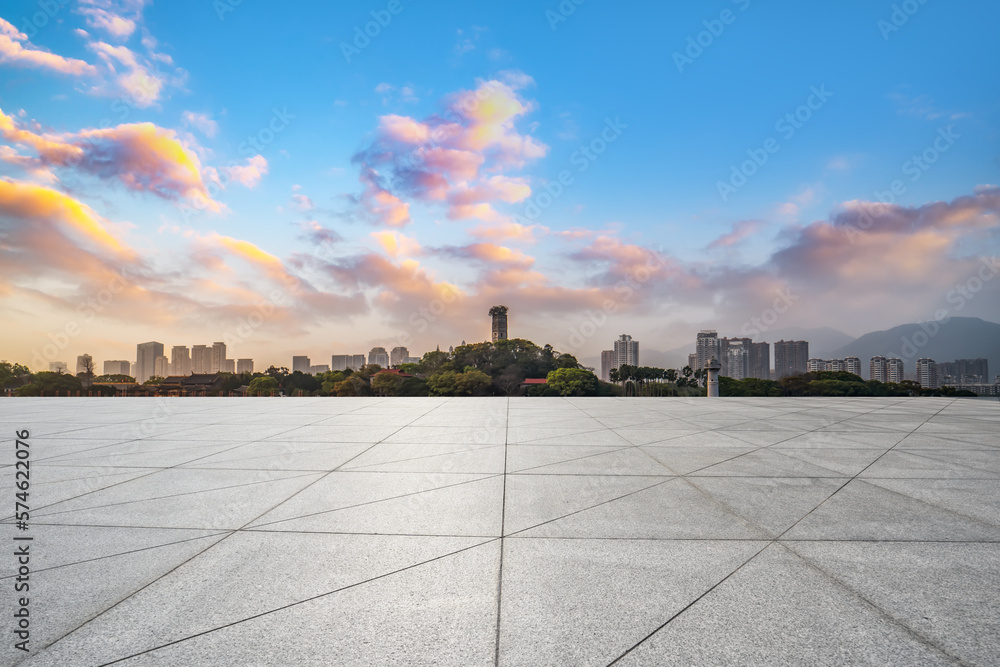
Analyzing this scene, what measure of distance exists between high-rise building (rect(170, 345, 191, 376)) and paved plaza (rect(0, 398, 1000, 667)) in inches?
4495

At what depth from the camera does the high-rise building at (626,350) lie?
166125mm

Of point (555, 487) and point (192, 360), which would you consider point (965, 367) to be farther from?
point (192, 360)

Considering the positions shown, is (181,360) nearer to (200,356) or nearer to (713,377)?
(200,356)

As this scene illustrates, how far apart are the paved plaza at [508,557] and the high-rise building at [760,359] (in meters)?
155

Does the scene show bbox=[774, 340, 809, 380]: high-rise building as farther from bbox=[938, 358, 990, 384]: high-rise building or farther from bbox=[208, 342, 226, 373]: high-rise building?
bbox=[208, 342, 226, 373]: high-rise building

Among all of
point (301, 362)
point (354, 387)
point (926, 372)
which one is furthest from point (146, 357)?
point (926, 372)

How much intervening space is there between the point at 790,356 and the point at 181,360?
17220 centimetres

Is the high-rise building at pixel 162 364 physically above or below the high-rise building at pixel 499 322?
below

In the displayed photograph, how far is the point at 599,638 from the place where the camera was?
233cm

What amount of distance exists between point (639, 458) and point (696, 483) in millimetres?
1393

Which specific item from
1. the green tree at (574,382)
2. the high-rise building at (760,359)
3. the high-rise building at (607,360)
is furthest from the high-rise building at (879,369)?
the green tree at (574,382)

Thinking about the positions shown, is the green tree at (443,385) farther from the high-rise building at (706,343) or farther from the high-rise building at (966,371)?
the high-rise building at (966,371)

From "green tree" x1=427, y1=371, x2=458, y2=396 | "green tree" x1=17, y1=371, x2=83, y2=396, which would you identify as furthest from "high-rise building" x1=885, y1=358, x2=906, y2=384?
"green tree" x1=17, y1=371, x2=83, y2=396

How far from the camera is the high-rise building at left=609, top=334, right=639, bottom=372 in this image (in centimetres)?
16612
